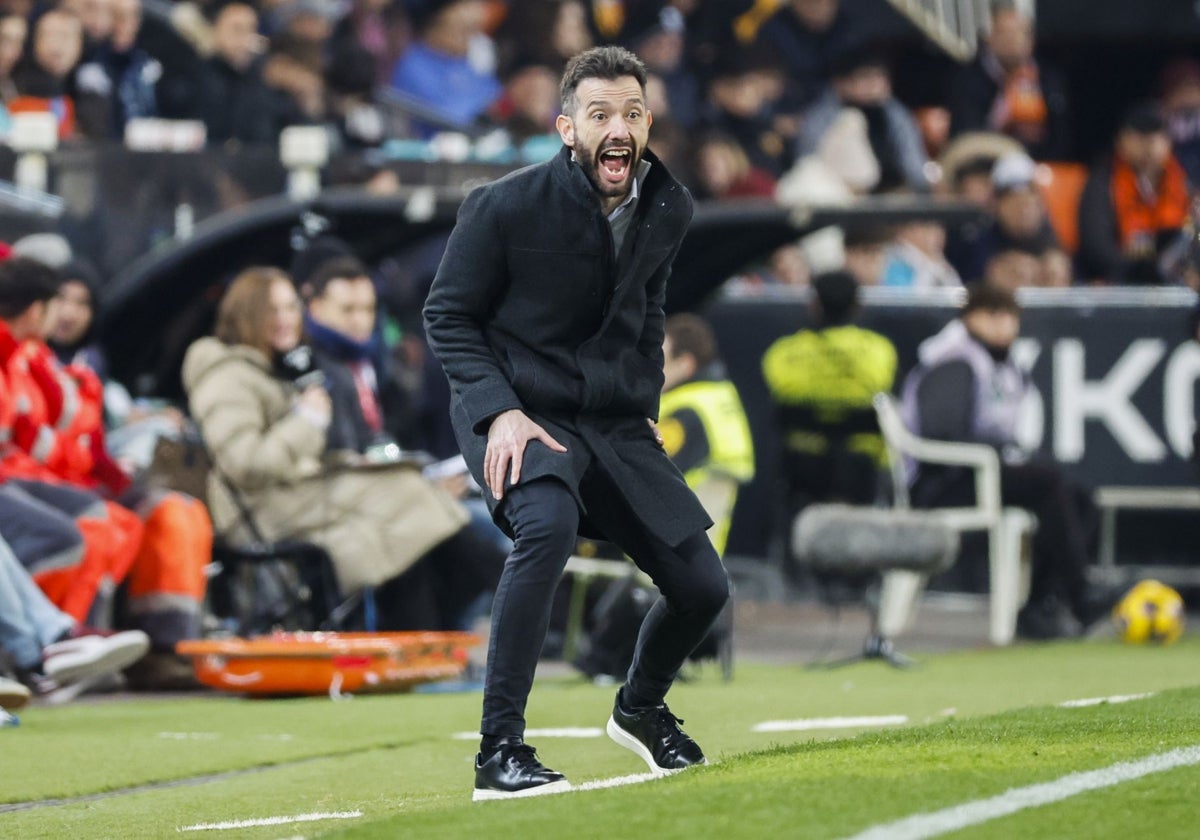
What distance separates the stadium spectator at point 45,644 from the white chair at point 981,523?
521cm

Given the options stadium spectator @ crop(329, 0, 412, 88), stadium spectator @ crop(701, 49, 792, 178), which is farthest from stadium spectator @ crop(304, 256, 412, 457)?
stadium spectator @ crop(701, 49, 792, 178)

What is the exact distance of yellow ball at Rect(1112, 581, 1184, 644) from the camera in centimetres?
1342

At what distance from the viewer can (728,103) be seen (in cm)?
1811

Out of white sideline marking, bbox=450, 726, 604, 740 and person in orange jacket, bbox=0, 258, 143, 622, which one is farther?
person in orange jacket, bbox=0, 258, 143, 622

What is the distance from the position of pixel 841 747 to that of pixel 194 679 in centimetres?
521

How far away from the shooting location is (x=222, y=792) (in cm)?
724

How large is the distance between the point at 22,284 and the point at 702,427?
11.0ft

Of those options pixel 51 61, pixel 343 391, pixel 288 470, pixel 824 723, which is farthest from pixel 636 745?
pixel 51 61

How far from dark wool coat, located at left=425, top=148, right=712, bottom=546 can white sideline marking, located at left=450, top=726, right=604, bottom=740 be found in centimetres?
238

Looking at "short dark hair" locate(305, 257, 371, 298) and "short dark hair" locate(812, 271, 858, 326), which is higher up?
"short dark hair" locate(305, 257, 371, 298)

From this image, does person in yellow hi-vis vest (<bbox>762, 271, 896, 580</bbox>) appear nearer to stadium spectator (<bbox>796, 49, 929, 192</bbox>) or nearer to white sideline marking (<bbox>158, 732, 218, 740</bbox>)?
stadium spectator (<bbox>796, 49, 929, 192</bbox>)

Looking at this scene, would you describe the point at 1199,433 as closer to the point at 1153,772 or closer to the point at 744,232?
the point at 744,232

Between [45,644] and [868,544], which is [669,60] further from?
[45,644]

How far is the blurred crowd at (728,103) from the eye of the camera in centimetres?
1448
